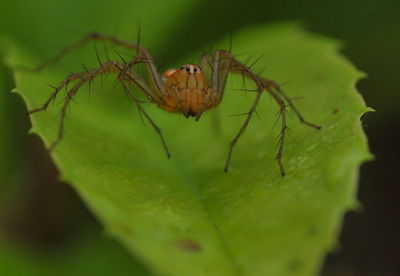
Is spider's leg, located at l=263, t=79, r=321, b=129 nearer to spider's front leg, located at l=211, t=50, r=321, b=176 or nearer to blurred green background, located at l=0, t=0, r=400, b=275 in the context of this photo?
spider's front leg, located at l=211, t=50, r=321, b=176

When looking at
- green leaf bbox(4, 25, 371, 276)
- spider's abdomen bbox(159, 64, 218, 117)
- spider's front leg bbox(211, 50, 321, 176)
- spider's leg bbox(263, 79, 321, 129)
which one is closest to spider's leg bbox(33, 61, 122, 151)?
green leaf bbox(4, 25, 371, 276)

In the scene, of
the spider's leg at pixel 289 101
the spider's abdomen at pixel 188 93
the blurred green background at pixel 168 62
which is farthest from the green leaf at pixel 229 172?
the blurred green background at pixel 168 62

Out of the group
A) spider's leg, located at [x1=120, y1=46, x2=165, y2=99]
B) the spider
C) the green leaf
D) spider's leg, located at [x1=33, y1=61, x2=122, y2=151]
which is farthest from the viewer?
spider's leg, located at [x1=120, y1=46, x2=165, y2=99]

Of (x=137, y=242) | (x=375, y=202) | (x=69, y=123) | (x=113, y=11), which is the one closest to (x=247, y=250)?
(x=137, y=242)

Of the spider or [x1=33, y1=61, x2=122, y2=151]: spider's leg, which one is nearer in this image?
[x1=33, y1=61, x2=122, y2=151]: spider's leg

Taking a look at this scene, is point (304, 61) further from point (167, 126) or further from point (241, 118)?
point (167, 126)

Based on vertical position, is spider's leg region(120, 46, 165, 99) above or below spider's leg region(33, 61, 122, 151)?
below

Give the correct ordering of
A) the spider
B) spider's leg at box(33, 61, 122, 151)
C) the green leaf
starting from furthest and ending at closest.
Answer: the spider → spider's leg at box(33, 61, 122, 151) → the green leaf
